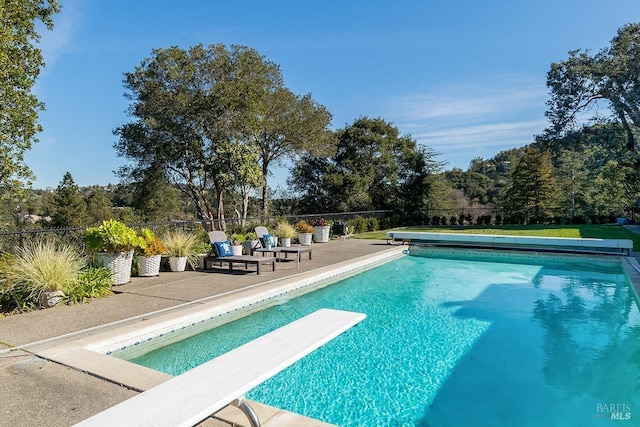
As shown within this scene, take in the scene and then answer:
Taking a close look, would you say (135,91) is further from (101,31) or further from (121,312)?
(121,312)

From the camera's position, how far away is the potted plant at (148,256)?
781cm

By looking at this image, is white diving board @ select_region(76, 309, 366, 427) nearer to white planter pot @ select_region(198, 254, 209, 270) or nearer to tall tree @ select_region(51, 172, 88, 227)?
white planter pot @ select_region(198, 254, 209, 270)

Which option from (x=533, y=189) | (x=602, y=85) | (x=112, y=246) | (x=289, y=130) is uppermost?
(x=602, y=85)

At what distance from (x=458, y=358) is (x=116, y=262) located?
19.5ft

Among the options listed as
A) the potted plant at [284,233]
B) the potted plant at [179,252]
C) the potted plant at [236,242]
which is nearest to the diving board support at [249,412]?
the potted plant at [179,252]

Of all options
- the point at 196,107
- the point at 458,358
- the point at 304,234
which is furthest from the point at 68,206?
the point at 458,358

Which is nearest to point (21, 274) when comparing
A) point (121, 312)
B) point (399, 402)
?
point (121, 312)

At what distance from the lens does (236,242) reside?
407 inches

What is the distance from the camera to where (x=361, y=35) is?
46.1 feet

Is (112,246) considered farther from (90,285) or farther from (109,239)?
(90,285)

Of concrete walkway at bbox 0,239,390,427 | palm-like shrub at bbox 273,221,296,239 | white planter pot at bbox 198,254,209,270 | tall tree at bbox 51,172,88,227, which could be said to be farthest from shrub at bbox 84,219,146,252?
tall tree at bbox 51,172,88,227

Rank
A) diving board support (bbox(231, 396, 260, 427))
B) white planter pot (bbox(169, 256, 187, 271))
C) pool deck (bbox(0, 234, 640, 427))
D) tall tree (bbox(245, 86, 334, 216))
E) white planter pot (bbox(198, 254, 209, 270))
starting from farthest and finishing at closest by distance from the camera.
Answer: tall tree (bbox(245, 86, 334, 216))
white planter pot (bbox(198, 254, 209, 270))
white planter pot (bbox(169, 256, 187, 271))
pool deck (bbox(0, 234, 640, 427))
diving board support (bbox(231, 396, 260, 427))

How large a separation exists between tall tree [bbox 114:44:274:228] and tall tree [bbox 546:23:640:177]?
57.0 ft

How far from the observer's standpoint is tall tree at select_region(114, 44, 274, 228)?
14117mm
